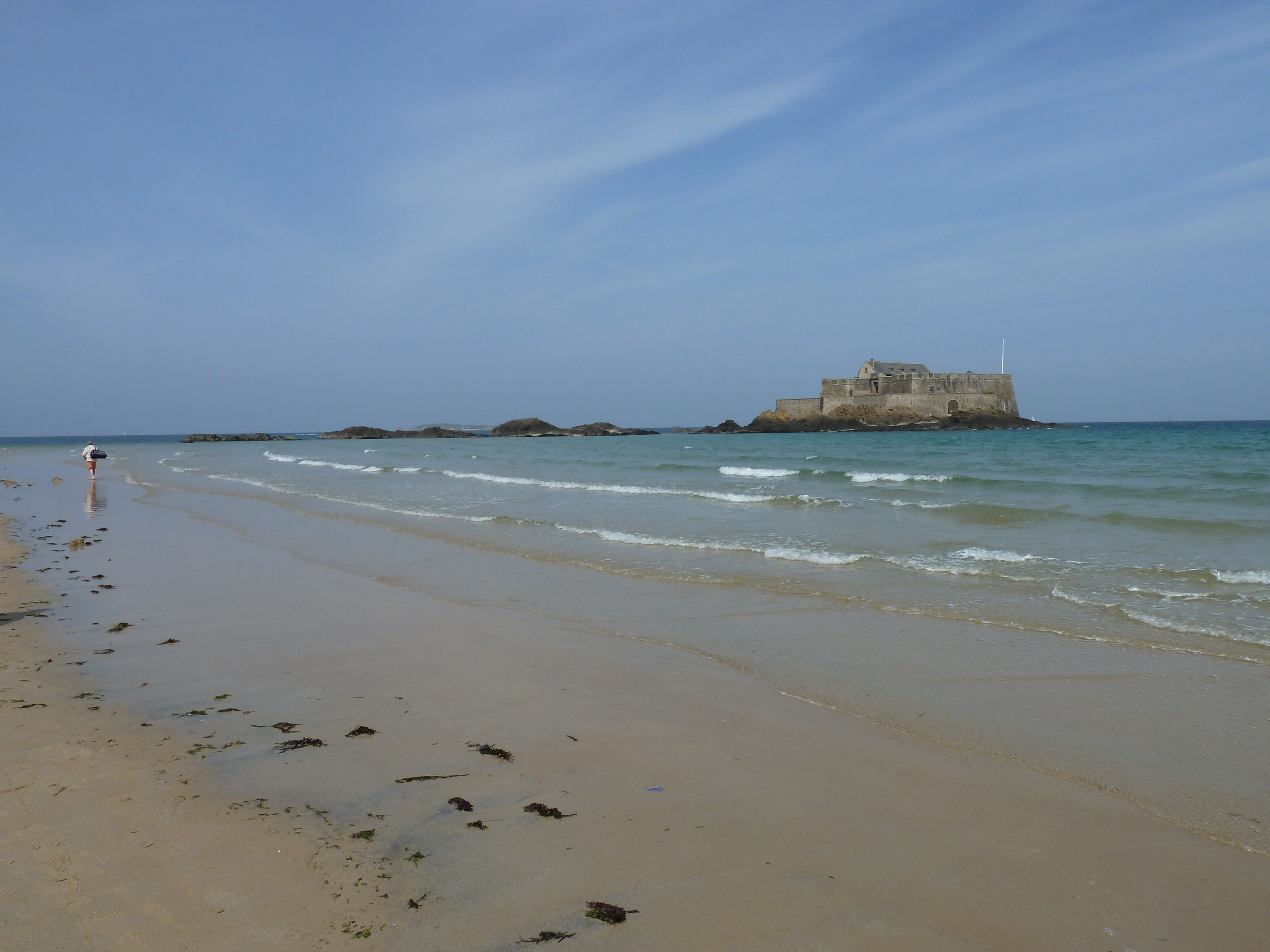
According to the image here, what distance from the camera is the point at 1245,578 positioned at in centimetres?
846

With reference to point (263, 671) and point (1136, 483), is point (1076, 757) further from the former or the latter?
point (1136, 483)

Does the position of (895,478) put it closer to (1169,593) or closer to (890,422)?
(1169,593)

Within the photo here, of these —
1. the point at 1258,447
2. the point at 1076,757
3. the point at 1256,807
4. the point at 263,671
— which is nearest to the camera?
the point at 1256,807

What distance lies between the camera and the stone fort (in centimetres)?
7819

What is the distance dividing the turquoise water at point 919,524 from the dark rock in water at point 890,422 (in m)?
41.0

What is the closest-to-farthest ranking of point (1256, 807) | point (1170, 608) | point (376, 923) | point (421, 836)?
point (376, 923)
point (421, 836)
point (1256, 807)
point (1170, 608)

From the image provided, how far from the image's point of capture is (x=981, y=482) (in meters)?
20.3

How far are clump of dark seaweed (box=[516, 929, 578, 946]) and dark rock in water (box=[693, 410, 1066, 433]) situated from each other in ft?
247

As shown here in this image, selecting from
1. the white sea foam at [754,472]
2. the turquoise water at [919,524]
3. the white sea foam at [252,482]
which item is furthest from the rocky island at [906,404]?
the white sea foam at [252,482]

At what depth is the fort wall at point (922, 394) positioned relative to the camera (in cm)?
7819

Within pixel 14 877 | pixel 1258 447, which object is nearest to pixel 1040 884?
pixel 14 877

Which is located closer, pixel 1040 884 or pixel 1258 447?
pixel 1040 884

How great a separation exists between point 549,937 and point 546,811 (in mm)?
892

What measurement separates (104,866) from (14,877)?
10.7 inches
